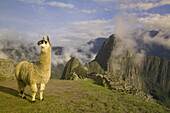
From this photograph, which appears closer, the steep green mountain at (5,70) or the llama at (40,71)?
the llama at (40,71)

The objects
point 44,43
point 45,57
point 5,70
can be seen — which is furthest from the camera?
point 5,70

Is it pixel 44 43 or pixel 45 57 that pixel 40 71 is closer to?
pixel 45 57

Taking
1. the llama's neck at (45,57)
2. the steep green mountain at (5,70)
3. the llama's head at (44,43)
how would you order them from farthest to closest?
the steep green mountain at (5,70)
the llama's neck at (45,57)
the llama's head at (44,43)

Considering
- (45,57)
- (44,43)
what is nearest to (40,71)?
(45,57)

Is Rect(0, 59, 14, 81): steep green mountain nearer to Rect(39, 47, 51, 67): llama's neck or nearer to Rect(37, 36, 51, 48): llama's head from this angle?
Rect(39, 47, 51, 67): llama's neck

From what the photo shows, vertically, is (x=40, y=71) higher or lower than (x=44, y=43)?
lower

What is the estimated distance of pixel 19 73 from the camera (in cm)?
988

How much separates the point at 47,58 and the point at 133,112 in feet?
24.7

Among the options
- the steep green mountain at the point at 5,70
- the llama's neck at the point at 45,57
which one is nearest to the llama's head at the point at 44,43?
the llama's neck at the point at 45,57

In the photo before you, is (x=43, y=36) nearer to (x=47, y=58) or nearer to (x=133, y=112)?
(x=47, y=58)

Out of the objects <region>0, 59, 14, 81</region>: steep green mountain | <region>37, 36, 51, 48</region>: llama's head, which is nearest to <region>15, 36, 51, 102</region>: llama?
<region>37, 36, 51, 48</region>: llama's head

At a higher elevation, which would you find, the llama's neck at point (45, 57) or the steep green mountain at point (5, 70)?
the llama's neck at point (45, 57)

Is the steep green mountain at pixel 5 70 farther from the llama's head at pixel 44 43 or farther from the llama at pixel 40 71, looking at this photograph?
A: the llama's head at pixel 44 43

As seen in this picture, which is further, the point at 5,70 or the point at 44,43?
the point at 5,70
